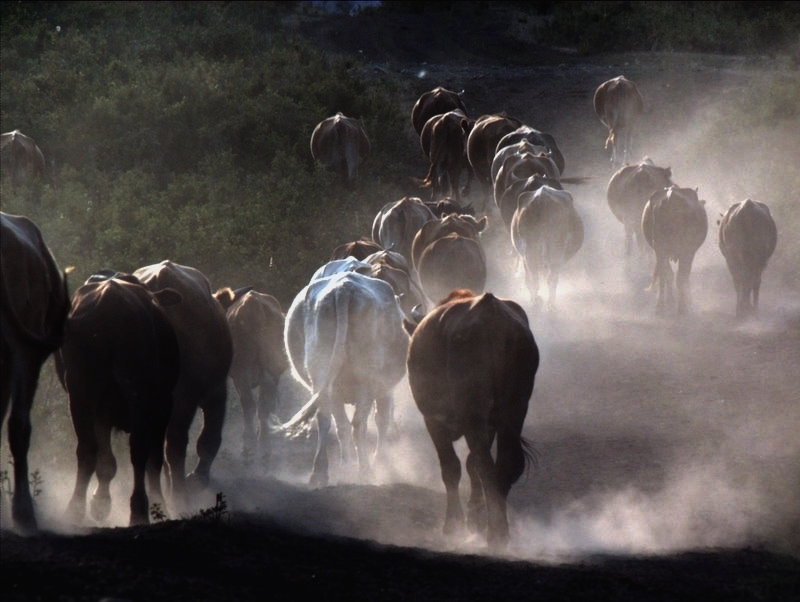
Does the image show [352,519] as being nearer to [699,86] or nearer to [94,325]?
[94,325]

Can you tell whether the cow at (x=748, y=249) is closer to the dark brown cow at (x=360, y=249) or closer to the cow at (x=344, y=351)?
the dark brown cow at (x=360, y=249)

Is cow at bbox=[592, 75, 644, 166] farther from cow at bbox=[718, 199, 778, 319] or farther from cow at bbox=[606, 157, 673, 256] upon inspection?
cow at bbox=[718, 199, 778, 319]

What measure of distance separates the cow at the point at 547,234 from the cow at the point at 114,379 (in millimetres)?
9354

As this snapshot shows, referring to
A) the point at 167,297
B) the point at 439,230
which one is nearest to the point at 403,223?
the point at 439,230

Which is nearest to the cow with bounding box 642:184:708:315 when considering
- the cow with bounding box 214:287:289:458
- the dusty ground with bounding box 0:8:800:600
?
the dusty ground with bounding box 0:8:800:600

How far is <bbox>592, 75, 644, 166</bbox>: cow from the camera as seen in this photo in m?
26.7

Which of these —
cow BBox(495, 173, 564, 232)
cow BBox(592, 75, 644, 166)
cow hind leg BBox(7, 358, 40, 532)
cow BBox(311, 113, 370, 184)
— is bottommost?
cow hind leg BBox(7, 358, 40, 532)

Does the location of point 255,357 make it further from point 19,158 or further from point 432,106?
point 432,106

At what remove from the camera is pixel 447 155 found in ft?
84.4

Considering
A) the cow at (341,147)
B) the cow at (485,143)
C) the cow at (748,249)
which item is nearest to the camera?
the cow at (748,249)

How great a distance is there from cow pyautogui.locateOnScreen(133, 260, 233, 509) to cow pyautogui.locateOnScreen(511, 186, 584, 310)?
772cm

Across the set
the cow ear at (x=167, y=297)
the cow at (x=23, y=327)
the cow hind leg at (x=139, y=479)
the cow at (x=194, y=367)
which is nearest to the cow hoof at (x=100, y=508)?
the cow hind leg at (x=139, y=479)

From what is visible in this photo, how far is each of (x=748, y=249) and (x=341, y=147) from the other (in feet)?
33.1

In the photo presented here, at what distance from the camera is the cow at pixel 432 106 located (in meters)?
29.1
